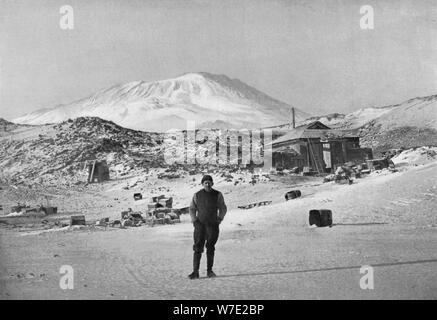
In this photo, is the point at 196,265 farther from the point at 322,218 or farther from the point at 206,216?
the point at 322,218

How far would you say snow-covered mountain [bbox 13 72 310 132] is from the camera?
10.4 m

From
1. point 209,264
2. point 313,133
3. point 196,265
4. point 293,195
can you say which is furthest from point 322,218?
point 313,133

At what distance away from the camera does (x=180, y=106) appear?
44.4ft

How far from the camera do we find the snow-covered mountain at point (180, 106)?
1041 cm

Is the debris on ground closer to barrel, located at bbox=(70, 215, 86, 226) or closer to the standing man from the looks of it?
barrel, located at bbox=(70, 215, 86, 226)

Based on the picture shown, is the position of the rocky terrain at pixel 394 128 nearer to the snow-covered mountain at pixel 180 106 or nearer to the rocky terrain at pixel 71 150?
the snow-covered mountain at pixel 180 106

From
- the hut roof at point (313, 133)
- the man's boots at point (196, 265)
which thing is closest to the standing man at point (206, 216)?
the man's boots at point (196, 265)

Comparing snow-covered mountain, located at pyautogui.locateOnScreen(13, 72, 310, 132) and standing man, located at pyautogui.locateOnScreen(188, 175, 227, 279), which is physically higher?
snow-covered mountain, located at pyautogui.locateOnScreen(13, 72, 310, 132)

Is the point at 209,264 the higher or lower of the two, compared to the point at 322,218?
lower

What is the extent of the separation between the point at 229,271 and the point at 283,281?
29.7 inches

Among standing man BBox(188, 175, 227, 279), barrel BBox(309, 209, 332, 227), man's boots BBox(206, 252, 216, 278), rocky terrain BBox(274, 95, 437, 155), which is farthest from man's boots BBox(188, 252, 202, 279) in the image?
rocky terrain BBox(274, 95, 437, 155)

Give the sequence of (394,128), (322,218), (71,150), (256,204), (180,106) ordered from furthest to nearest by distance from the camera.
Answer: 1. (394,128)
2. (71,150)
3. (180,106)
4. (256,204)
5. (322,218)

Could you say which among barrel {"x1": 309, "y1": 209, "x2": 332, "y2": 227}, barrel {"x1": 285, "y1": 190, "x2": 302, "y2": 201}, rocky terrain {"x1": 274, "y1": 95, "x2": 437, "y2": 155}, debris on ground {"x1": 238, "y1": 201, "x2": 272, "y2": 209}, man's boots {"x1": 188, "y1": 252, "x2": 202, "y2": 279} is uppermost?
rocky terrain {"x1": 274, "y1": 95, "x2": 437, "y2": 155}
